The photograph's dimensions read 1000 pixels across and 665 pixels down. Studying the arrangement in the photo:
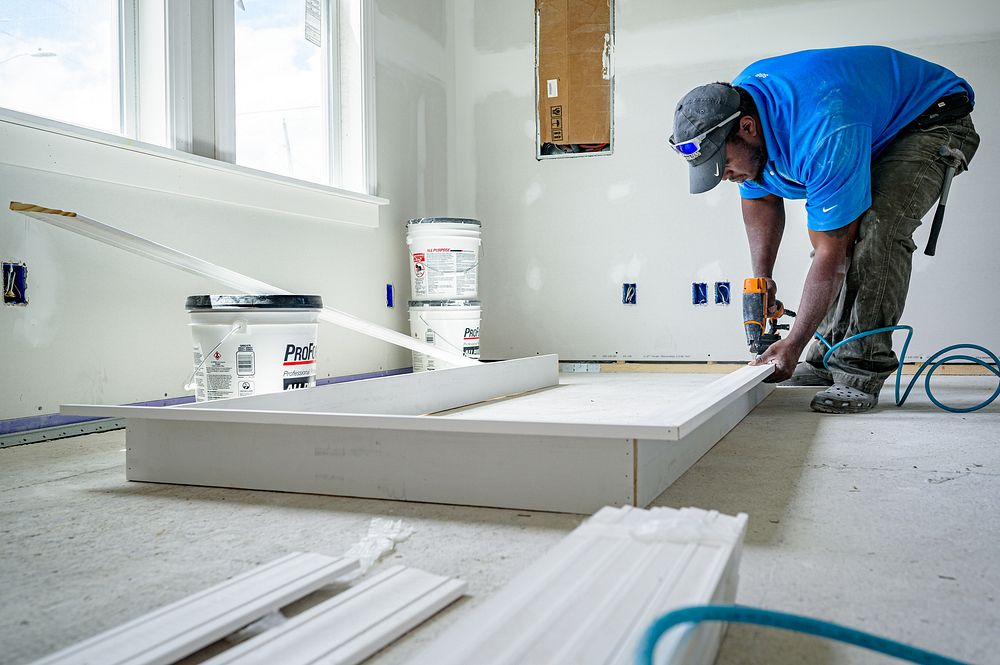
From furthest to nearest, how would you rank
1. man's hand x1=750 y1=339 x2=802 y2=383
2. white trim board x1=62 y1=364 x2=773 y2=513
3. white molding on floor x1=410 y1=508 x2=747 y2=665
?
man's hand x1=750 y1=339 x2=802 y2=383
white trim board x1=62 y1=364 x2=773 y2=513
white molding on floor x1=410 y1=508 x2=747 y2=665

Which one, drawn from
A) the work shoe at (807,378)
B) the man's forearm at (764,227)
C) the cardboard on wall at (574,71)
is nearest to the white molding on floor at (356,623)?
the man's forearm at (764,227)

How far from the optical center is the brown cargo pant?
260 centimetres

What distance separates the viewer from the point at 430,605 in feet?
2.81

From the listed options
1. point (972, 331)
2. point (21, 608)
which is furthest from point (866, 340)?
point (21, 608)

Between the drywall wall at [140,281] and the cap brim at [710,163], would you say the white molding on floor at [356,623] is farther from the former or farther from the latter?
the cap brim at [710,163]

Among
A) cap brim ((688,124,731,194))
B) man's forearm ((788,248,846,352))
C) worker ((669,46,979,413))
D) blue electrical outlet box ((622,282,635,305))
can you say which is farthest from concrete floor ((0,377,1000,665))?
blue electrical outlet box ((622,282,635,305))

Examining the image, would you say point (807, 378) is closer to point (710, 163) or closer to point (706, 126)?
point (710, 163)

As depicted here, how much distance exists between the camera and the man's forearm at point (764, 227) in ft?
10.4

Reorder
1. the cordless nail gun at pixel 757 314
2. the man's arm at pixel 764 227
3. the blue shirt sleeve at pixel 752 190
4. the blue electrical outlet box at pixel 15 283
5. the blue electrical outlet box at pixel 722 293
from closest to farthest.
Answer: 1. the blue electrical outlet box at pixel 15 283
2. the cordless nail gun at pixel 757 314
3. the blue shirt sleeve at pixel 752 190
4. the man's arm at pixel 764 227
5. the blue electrical outlet box at pixel 722 293

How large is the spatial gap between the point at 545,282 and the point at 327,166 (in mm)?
1615

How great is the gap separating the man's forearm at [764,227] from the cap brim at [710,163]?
0.57m

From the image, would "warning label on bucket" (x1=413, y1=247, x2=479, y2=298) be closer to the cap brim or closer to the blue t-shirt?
the cap brim

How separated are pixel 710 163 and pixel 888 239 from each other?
0.68 metres

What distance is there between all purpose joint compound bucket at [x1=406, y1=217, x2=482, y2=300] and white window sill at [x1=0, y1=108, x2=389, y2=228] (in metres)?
0.56
